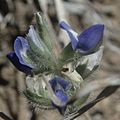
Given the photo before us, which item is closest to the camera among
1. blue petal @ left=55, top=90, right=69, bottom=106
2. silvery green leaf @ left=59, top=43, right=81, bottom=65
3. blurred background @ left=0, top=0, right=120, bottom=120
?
blue petal @ left=55, top=90, right=69, bottom=106

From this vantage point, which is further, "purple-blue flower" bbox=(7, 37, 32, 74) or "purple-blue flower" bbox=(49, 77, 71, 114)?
"purple-blue flower" bbox=(7, 37, 32, 74)

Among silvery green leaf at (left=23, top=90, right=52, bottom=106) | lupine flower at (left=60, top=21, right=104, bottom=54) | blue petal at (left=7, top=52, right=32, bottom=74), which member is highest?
lupine flower at (left=60, top=21, right=104, bottom=54)

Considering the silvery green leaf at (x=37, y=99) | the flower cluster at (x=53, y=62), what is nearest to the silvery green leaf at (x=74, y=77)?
the flower cluster at (x=53, y=62)

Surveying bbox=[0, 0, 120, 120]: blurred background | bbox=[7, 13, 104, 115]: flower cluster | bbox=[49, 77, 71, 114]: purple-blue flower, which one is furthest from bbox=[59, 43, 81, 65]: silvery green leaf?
bbox=[0, 0, 120, 120]: blurred background

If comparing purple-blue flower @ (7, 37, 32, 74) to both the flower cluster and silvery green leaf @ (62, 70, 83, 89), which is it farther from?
silvery green leaf @ (62, 70, 83, 89)

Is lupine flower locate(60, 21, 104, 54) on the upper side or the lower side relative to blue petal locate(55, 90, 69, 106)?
upper

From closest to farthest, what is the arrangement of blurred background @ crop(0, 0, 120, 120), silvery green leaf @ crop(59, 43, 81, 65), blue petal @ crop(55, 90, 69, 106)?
blue petal @ crop(55, 90, 69, 106)
silvery green leaf @ crop(59, 43, 81, 65)
blurred background @ crop(0, 0, 120, 120)

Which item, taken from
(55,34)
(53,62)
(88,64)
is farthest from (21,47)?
(55,34)
